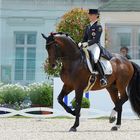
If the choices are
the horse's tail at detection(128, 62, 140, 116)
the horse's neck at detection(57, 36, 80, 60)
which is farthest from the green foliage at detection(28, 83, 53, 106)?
the horse's neck at detection(57, 36, 80, 60)

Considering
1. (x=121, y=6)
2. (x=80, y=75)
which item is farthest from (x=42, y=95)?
(x=80, y=75)

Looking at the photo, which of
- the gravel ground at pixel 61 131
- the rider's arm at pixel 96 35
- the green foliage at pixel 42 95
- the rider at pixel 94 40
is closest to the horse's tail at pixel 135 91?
Result: the gravel ground at pixel 61 131

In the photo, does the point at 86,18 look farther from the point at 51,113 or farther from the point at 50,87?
the point at 51,113

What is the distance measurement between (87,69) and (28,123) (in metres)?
2.55

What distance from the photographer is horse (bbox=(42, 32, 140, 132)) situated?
13.9 meters

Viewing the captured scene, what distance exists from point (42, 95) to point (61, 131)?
25.2 feet

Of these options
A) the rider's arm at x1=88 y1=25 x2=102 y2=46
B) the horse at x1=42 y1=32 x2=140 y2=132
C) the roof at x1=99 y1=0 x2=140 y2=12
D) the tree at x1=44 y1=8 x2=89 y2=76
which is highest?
the roof at x1=99 y1=0 x2=140 y2=12

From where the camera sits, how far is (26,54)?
106ft

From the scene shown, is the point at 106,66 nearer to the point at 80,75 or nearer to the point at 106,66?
the point at 106,66

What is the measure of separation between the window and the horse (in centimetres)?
1712

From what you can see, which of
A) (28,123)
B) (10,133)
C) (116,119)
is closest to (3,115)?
(28,123)

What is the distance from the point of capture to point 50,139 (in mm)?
11625

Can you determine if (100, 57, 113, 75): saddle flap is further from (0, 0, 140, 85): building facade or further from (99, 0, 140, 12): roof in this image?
(0, 0, 140, 85): building facade

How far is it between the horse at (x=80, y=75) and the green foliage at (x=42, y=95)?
6008mm
